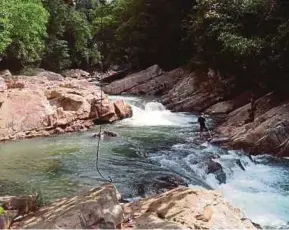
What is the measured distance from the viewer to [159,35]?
27.5 metres

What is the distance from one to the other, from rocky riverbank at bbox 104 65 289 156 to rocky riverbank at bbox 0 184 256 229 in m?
6.36

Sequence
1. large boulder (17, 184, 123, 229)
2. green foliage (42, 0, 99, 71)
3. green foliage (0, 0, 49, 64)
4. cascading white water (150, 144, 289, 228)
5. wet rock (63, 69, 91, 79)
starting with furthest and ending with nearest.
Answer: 1. wet rock (63, 69, 91, 79)
2. green foliage (42, 0, 99, 71)
3. green foliage (0, 0, 49, 64)
4. cascading white water (150, 144, 289, 228)
5. large boulder (17, 184, 123, 229)

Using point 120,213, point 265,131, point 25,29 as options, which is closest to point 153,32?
point 25,29

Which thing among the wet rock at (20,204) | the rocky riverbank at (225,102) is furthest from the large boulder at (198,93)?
the wet rock at (20,204)

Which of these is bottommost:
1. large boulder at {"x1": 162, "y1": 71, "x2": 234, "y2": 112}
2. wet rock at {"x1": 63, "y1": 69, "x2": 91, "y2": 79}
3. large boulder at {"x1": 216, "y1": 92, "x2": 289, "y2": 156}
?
large boulder at {"x1": 216, "y1": 92, "x2": 289, "y2": 156}

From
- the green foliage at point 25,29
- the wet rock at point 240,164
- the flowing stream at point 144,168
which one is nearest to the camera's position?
the flowing stream at point 144,168

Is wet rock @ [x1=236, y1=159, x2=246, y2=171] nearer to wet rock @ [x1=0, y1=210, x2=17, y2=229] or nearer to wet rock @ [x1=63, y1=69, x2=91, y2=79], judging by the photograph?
wet rock @ [x1=0, y1=210, x2=17, y2=229]

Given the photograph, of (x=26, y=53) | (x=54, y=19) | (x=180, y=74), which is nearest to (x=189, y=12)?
(x=180, y=74)

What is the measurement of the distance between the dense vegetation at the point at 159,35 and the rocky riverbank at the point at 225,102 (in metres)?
0.76

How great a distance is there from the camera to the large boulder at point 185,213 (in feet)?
17.9

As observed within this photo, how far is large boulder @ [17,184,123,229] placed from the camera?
5.01m

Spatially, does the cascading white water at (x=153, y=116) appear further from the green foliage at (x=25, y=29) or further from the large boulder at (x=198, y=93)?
the green foliage at (x=25, y=29)

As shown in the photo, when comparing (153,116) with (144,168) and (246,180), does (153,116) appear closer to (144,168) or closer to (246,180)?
(144,168)

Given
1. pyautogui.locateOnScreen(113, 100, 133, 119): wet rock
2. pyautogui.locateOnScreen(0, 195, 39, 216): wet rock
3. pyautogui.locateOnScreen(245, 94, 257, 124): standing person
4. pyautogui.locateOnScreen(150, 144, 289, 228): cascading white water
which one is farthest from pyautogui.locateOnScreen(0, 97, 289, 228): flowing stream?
pyautogui.locateOnScreen(113, 100, 133, 119): wet rock
